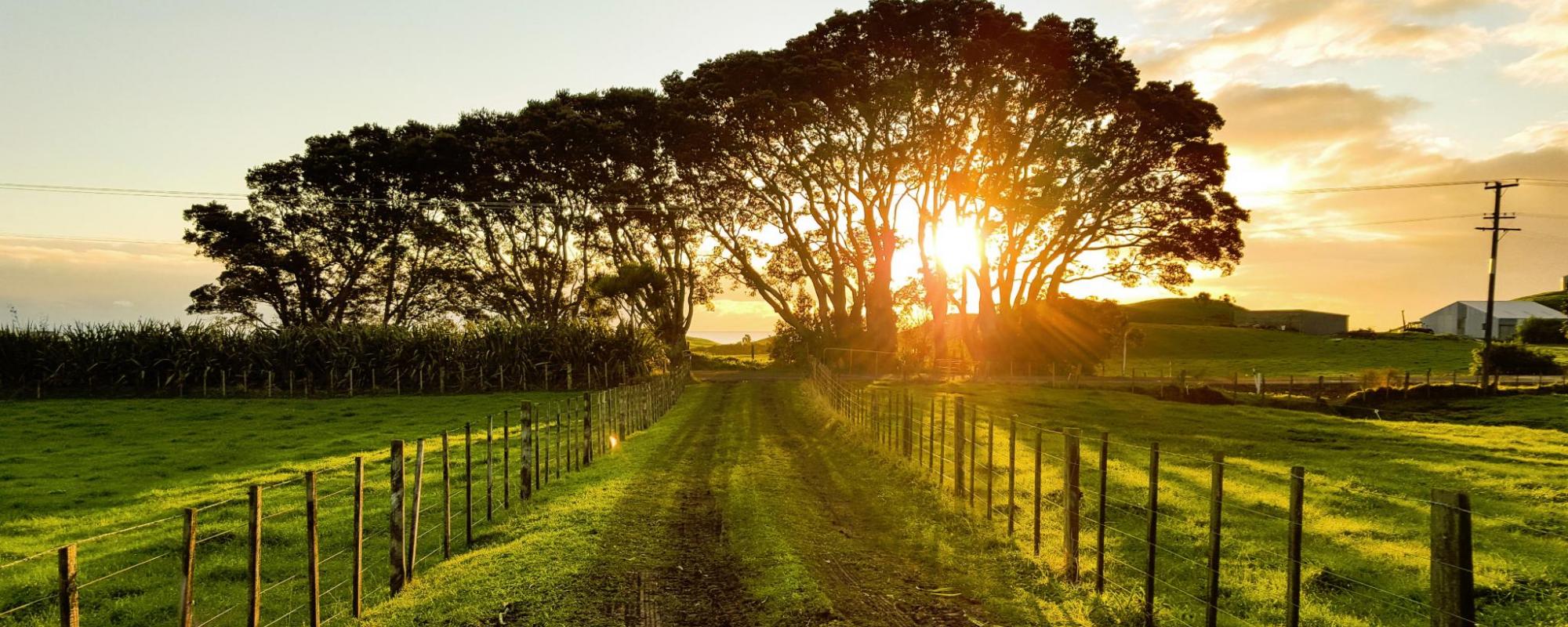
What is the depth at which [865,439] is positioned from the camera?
2209cm

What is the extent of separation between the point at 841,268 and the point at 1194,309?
293 feet

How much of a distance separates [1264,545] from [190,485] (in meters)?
20.5

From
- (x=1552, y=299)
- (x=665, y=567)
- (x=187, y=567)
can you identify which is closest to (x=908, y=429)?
(x=665, y=567)

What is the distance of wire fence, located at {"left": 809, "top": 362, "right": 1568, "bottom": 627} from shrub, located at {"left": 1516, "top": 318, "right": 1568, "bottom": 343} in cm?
8319

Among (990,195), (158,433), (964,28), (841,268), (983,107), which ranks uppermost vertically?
(964,28)

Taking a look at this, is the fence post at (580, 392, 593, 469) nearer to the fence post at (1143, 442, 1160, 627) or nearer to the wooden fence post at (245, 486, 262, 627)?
the wooden fence post at (245, 486, 262, 627)

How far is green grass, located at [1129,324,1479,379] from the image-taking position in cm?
7225

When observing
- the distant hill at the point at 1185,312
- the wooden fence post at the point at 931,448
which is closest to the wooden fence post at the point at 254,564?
the wooden fence post at the point at 931,448

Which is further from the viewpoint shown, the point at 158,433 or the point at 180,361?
the point at 180,361

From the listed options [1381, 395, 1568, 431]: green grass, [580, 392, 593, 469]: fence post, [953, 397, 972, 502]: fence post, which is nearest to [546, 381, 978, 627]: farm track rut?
[953, 397, 972, 502]: fence post

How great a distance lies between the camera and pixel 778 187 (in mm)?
54250

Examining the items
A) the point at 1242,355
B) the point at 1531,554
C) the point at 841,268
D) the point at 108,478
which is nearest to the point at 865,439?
the point at 1531,554

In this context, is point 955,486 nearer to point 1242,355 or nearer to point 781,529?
point 781,529

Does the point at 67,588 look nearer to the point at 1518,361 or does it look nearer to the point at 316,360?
the point at 316,360
